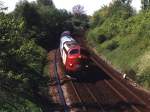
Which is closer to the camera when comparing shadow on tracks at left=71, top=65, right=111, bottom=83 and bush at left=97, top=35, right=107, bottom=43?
shadow on tracks at left=71, top=65, right=111, bottom=83

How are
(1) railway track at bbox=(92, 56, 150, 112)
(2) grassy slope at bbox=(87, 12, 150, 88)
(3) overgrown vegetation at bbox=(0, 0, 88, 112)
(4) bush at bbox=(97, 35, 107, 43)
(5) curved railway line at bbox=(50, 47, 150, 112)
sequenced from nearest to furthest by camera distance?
1. (3) overgrown vegetation at bbox=(0, 0, 88, 112)
2. (1) railway track at bbox=(92, 56, 150, 112)
3. (5) curved railway line at bbox=(50, 47, 150, 112)
4. (2) grassy slope at bbox=(87, 12, 150, 88)
5. (4) bush at bbox=(97, 35, 107, 43)

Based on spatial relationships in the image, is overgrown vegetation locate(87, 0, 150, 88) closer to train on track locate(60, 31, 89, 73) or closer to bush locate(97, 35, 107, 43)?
bush locate(97, 35, 107, 43)

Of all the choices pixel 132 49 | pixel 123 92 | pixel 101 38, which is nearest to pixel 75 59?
pixel 123 92

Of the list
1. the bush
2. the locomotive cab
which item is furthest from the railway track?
the bush

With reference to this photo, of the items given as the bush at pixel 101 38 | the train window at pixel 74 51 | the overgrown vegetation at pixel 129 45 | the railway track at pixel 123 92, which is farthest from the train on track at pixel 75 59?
the bush at pixel 101 38

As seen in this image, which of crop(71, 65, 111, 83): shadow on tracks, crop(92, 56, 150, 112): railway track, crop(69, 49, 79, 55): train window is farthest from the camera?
crop(71, 65, 111, 83): shadow on tracks

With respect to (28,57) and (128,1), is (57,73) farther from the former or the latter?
(128,1)

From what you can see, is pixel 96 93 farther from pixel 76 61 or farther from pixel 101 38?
pixel 101 38
